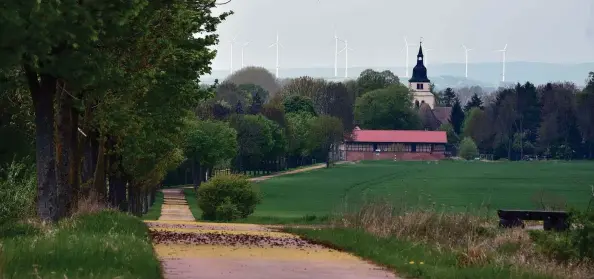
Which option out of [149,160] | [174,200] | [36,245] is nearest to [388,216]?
[36,245]

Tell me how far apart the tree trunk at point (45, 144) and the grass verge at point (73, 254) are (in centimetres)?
240

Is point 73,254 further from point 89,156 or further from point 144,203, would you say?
point 144,203

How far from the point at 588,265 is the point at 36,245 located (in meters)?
11.5

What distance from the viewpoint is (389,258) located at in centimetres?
2267

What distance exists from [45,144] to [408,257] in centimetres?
861

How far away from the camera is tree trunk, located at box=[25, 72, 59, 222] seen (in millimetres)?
25250

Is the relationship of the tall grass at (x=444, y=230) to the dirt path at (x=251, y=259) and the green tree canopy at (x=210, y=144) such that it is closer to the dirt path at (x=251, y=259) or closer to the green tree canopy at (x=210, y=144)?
the dirt path at (x=251, y=259)

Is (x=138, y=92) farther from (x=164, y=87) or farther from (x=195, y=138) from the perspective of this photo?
(x=195, y=138)

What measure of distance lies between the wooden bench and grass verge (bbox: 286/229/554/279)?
6418mm

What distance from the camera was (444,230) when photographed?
29.2m

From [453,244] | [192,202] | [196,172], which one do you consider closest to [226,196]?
[453,244]

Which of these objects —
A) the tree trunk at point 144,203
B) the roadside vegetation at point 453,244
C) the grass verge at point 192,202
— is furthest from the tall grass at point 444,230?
the tree trunk at point 144,203

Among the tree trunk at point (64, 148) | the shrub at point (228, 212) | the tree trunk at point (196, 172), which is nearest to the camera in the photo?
the tree trunk at point (64, 148)

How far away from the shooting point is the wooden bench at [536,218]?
3423 centimetres
